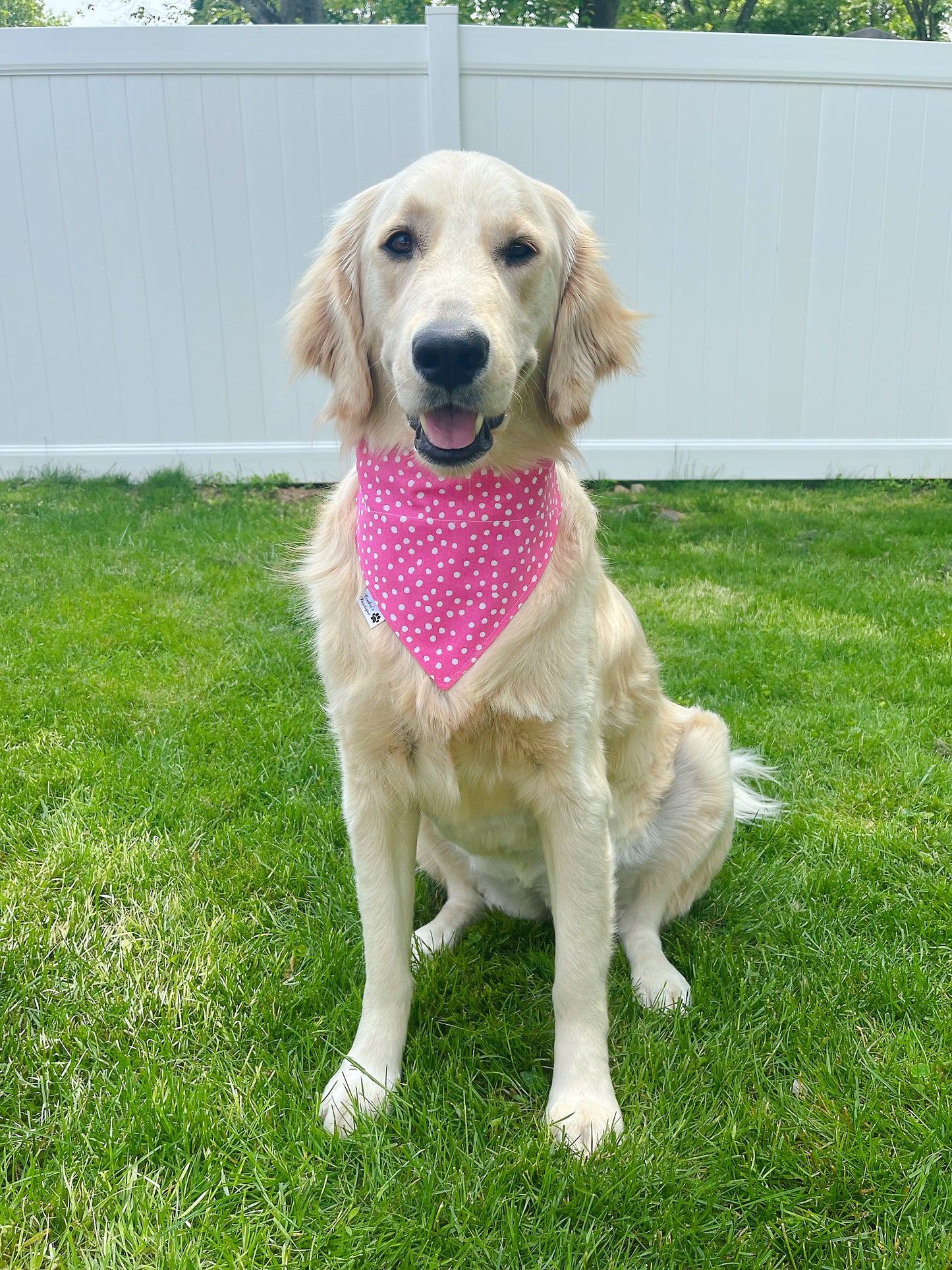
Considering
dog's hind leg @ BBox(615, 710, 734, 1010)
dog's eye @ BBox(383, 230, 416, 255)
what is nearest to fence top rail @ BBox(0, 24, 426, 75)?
dog's eye @ BBox(383, 230, 416, 255)

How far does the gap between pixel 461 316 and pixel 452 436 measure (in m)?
0.22

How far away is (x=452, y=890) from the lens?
2326 millimetres

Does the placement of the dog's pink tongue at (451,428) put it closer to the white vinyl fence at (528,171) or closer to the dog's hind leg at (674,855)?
the dog's hind leg at (674,855)

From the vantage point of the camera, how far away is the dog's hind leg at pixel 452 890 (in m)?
2.25

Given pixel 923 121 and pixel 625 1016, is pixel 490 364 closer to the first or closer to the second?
pixel 625 1016

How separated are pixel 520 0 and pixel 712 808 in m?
16.2

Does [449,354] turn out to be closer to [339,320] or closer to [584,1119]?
[339,320]

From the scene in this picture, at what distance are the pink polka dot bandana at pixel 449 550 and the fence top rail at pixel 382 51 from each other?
5.20 metres

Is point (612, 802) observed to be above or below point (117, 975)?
above

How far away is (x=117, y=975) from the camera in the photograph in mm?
1970

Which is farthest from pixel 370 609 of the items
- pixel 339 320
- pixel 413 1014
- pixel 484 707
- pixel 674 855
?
pixel 674 855

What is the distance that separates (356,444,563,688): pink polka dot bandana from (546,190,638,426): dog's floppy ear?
25cm

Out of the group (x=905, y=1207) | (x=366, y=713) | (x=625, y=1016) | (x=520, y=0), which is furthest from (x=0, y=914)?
(x=520, y=0)

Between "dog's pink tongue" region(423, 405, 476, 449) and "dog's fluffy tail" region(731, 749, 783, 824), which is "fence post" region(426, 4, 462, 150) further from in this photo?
"dog's pink tongue" region(423, 405, 476, 449)
